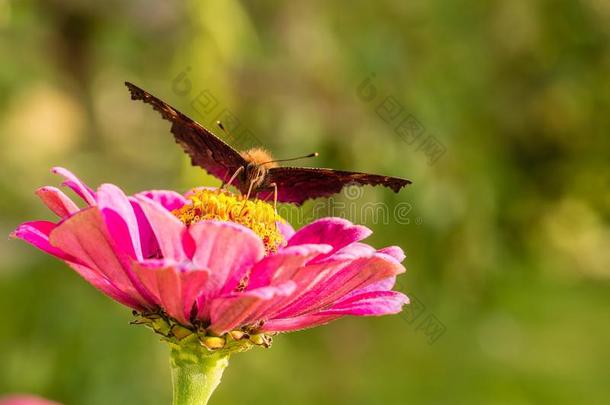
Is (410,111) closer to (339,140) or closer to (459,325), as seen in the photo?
(339,140)

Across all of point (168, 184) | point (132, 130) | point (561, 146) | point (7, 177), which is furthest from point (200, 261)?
point (132, 130)

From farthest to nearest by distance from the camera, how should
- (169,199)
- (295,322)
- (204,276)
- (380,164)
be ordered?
(380,164), (169,199), (295,322), (204,276)

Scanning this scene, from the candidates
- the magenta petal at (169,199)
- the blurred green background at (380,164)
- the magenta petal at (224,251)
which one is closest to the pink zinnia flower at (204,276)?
the magenta petal at (224,251)

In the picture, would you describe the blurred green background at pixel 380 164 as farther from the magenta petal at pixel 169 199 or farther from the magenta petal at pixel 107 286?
the magenta petal at pixel 107 286

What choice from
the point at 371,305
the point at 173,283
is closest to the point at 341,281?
the point at 371,305

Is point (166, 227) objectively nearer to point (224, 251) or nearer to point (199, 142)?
point (224, 251)

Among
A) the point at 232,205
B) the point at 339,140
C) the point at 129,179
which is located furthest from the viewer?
the point at 129,179

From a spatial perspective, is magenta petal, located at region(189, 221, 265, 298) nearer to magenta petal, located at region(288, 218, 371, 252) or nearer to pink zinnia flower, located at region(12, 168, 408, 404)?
pink zinnia flower, located at region(12, 168, 408, 404)
